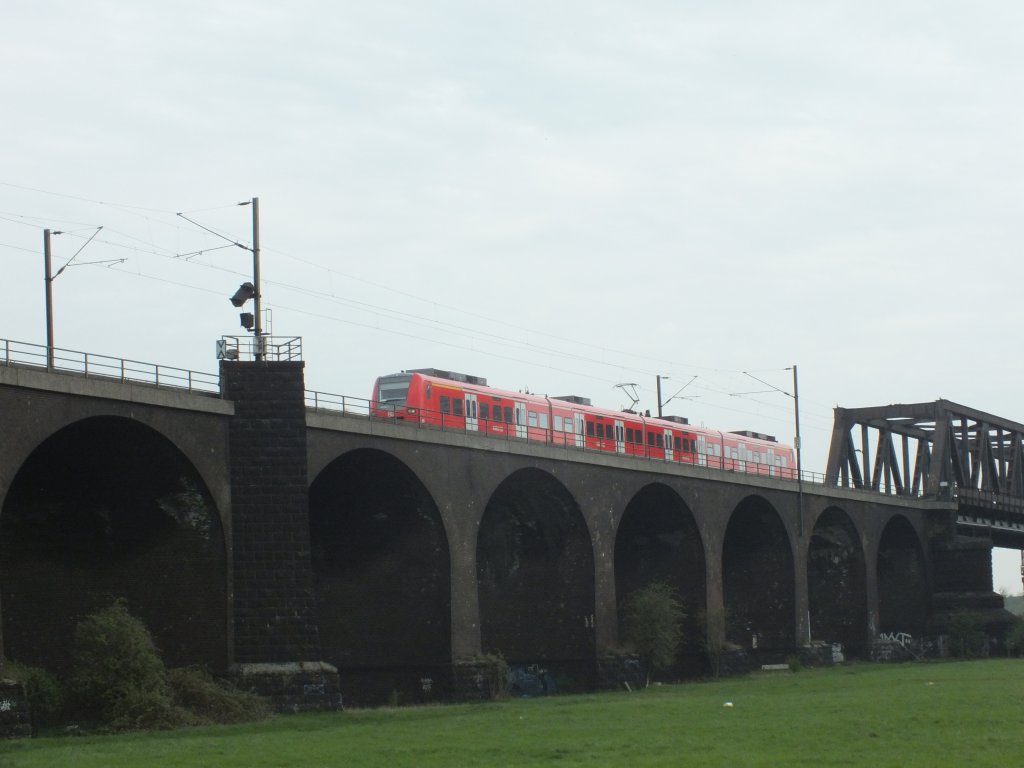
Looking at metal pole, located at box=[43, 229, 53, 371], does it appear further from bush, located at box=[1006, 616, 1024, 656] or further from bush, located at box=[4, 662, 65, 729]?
bush, located at box=[1006, 616, 1024, 656]

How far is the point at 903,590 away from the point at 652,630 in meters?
30.6

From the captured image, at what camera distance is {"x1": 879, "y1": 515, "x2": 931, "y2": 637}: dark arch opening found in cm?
8006

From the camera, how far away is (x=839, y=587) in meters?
74.7

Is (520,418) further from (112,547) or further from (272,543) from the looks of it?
(112,547)

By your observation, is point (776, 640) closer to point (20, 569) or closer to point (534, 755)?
point (20, 569)

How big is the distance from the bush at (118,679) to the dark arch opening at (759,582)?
37722 millimetres

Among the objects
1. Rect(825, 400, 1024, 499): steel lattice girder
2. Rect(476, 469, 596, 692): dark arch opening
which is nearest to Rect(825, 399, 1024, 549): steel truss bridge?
Rect(825, 400, 1024, 499): steel lattice girder

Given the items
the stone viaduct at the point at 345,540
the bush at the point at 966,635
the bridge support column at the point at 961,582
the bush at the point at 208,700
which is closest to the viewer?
the bush at the point at 208,700

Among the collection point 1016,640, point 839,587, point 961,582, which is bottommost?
point 1016,640

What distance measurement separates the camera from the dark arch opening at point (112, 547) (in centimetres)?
3616

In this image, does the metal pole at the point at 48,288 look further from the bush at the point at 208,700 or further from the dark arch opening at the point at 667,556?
the dark arch opening at the point at 667,556

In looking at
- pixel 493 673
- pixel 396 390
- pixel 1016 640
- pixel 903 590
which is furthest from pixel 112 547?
pixel 903 590

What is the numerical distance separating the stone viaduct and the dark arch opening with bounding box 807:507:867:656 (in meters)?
6.59

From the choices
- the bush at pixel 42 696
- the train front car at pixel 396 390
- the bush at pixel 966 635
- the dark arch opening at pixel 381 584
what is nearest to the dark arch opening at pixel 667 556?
the train front car at pixel 396 390
